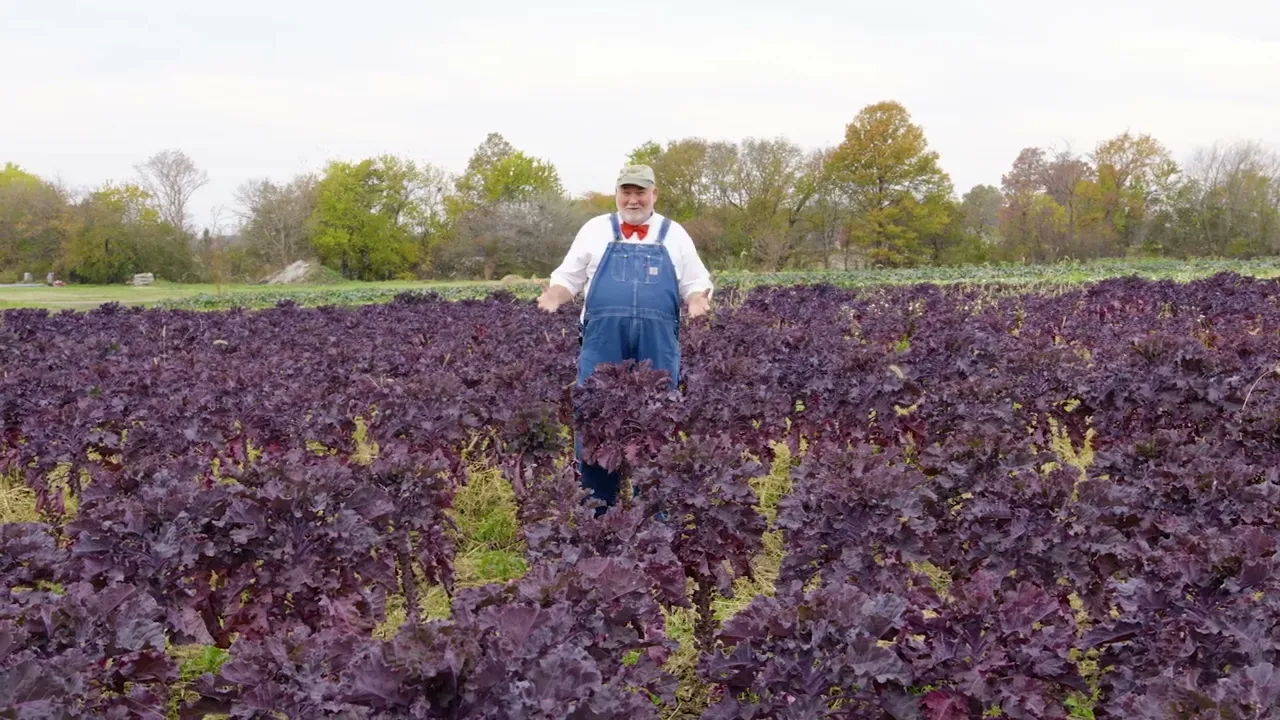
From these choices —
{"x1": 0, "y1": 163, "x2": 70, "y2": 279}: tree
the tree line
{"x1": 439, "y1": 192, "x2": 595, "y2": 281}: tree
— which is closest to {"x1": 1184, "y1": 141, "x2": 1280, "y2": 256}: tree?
the tree line

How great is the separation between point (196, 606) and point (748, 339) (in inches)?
273

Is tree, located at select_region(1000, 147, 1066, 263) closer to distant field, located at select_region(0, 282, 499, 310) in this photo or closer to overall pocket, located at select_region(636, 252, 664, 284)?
distant field, located at select_region(0, 282, 499, 310)

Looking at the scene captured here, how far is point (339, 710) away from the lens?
2318 millimetres

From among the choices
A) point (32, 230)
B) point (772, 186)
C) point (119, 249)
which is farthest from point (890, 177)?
point (32, 230)

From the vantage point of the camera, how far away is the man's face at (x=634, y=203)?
5.52 metres

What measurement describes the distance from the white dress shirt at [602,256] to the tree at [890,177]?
1921 inches

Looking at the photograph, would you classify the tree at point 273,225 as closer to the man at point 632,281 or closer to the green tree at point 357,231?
the green tree at point 357,231

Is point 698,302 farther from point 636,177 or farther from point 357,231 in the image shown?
point 357,231

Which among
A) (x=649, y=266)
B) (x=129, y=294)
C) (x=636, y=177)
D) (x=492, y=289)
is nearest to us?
(x=636, y=177)

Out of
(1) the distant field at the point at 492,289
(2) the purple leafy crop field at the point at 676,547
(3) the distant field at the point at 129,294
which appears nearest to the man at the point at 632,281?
(2) the purple leafy crop field at the point at 676,547

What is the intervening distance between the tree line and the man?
43887mm

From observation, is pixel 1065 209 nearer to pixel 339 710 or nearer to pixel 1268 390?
pixel 1268 390

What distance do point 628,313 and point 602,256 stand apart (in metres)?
0.37

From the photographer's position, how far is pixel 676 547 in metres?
4.10
